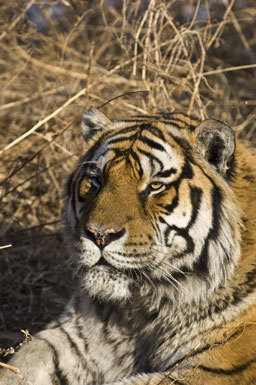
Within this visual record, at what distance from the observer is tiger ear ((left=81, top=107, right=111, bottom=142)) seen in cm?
287

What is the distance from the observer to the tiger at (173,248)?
2316 millimetres

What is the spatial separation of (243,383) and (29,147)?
2.85 metres

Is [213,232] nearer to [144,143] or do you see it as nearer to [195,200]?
[195,200]

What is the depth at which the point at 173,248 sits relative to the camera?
2410 millimetres

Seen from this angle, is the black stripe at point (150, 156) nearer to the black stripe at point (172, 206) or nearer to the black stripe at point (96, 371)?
the black stripe at point (172, 206)

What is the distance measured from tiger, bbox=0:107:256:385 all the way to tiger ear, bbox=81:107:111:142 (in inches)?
7.4

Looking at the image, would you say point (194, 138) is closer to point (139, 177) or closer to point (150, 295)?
point (139, 177)

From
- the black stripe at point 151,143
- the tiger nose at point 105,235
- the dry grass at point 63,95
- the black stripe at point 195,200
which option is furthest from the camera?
the dry grass at point 63,95

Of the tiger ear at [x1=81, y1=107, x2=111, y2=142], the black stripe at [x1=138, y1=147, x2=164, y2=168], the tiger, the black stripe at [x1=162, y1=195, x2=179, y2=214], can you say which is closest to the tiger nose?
the tiger

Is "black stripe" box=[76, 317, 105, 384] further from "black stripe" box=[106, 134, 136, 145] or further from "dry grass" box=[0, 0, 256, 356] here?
"black stripe" box=[106, 134, 136, 145]

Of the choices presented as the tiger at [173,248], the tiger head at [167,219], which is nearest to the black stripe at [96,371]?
the tiger at [173,248]

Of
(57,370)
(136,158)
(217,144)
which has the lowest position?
(57,370)

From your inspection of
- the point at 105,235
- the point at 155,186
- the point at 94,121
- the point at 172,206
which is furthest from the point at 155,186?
the point at 94,121

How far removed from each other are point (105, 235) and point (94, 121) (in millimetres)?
790
